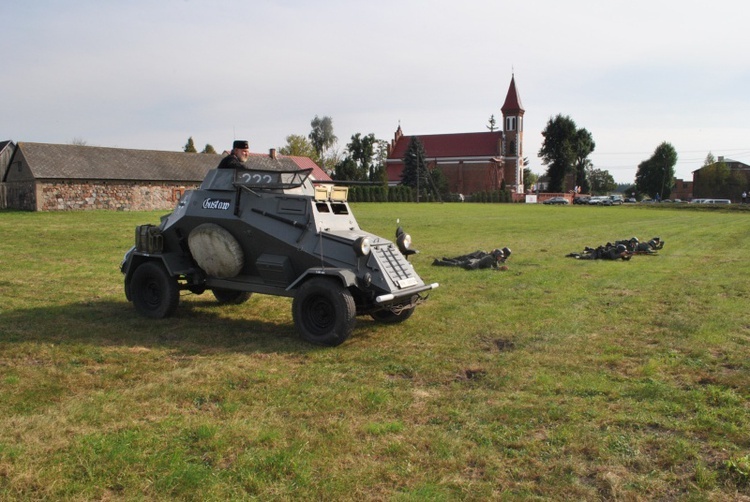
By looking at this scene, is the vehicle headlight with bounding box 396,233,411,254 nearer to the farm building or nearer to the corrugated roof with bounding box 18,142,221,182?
the farm building

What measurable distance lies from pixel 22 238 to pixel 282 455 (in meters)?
20.9

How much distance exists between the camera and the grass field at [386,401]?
429 cm

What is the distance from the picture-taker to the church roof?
104438 millimetres

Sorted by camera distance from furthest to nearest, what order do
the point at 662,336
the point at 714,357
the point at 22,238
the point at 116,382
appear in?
the point at 22,238
the point at 662,336
the point at 714,357
the point at 116,382

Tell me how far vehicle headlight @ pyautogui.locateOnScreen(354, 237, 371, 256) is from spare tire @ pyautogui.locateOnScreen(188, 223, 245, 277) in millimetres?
1918

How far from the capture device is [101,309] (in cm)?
1030

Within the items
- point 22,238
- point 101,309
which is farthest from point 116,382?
point 22,238

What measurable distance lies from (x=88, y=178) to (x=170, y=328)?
1560 inches

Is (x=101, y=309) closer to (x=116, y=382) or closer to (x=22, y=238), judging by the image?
(x=116, y=382)

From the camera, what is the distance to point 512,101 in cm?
10481

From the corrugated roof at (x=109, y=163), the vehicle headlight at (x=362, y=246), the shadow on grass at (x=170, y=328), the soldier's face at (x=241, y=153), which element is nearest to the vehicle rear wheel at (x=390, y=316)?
the shadow on grass at (x=170, y=328)

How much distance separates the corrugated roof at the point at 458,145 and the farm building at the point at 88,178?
58487mm

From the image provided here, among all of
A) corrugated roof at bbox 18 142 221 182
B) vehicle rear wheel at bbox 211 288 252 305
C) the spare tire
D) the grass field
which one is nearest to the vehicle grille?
the grass field

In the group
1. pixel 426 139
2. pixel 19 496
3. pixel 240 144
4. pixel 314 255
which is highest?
pixel 426 139
